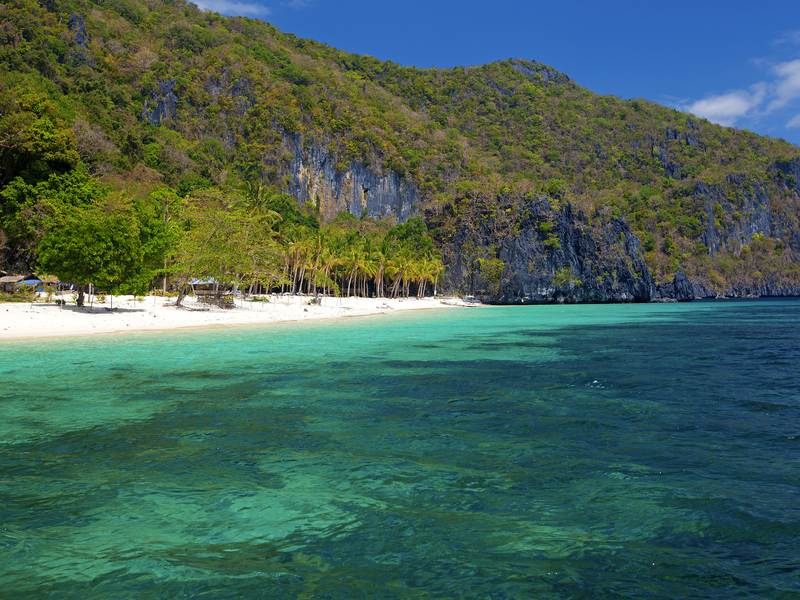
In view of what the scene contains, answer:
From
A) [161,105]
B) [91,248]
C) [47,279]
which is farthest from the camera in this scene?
[161,105]

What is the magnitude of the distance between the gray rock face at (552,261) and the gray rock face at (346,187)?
25.1 metres

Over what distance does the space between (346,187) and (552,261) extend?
179 ft

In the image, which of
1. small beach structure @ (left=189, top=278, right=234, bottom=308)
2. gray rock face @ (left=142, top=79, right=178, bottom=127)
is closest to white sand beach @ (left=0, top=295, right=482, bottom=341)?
small beach structure @ (left=189, top=278, right=234, bottom=308)

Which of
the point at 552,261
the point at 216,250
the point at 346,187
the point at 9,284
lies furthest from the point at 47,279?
the point at 552,261

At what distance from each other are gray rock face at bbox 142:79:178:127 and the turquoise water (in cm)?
12185

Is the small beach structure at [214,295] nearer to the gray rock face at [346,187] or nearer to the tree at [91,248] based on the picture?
the tree at [91,248]

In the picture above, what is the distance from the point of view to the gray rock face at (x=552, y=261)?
11369 cm

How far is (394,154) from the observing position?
141000 mm

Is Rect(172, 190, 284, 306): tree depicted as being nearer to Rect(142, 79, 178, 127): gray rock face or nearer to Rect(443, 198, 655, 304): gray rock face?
Rect(443, 198, 655, 304): gray rock face

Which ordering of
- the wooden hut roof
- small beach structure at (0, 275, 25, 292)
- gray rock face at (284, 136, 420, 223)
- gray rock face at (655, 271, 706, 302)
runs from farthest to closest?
gray rock face at (655, 271, 706, 302), gray rock face at (284, 136, 420, 223), the wooden hut roof, small beach structure at (0, 275, 25, 292)

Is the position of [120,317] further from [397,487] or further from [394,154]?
[394,154]

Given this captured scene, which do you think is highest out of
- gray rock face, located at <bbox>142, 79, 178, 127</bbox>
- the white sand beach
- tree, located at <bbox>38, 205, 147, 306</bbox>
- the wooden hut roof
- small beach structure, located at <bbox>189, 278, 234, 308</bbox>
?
gray rock face, located at <bbox>142, 79, 178, 127</bbox>

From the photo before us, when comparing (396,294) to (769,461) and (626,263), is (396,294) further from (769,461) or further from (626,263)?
(769,461)

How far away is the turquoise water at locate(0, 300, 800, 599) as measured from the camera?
4.55 m
